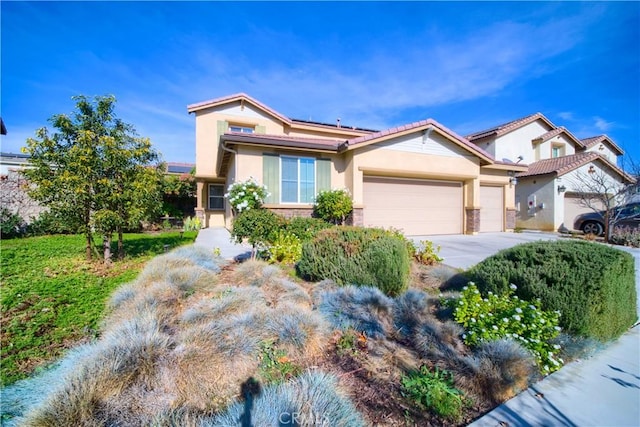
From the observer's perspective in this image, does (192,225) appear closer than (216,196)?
Yes

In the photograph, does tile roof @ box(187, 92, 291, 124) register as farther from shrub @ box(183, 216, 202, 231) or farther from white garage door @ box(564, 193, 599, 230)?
white garage door @ box(564, 193, 599, 230)

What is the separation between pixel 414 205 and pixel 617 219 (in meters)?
9.31

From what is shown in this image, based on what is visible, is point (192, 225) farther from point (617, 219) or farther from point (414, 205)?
point (617, 219)

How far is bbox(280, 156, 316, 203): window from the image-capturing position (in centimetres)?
1005

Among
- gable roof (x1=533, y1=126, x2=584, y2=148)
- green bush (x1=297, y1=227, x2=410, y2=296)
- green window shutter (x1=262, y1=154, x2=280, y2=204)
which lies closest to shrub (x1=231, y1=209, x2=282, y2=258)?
green bush (x1=297, y1=227, x2=410, y2=296)

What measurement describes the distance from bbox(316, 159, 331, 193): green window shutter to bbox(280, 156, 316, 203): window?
0.17m

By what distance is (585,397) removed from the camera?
2.28m

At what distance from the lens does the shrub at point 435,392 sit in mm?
2084

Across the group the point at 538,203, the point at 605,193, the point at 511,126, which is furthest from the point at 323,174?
the point at 511,126

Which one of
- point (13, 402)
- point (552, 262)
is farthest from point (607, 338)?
point (13, 402)

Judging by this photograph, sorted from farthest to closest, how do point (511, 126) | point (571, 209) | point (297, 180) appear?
1. point (511, 126)
2. point (571, 209)
3. point (297, 180)

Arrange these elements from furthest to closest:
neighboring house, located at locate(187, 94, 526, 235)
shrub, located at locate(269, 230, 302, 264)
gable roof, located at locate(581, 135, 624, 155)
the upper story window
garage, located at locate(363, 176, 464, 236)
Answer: gable roof, located at locate(581, 135, 624, 155), the upper story window, garage, located at locate(363, 176, 464, 236), neighboring house, located at locate(187, 94, 526, 235), shrub, located at locate(269, 230, 302, 264)

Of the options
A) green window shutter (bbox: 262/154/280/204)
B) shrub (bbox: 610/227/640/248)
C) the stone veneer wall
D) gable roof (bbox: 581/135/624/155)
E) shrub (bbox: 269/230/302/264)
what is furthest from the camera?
gable roof (bbox: 581/135/624/155)

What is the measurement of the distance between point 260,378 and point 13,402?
193 centimetres
